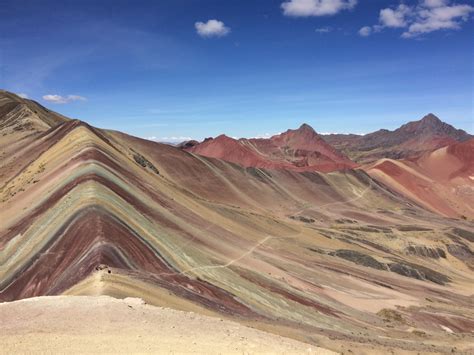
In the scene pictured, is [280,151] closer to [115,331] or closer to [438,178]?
[438,178]

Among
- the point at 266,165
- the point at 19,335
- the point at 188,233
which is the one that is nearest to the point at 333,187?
the point at 266,165

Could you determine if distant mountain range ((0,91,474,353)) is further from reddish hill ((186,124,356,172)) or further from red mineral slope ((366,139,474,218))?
A: reddish hill ((186,124,356,172))

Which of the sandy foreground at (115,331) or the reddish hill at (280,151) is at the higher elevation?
the reddish hill at (280,151)

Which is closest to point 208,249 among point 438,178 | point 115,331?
point 115,331

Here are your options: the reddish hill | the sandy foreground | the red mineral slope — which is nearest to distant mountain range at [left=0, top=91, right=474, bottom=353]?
the sandy foreground

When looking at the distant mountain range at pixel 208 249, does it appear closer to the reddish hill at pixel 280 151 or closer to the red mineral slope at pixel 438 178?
the red mineral slope at pixel 438 178

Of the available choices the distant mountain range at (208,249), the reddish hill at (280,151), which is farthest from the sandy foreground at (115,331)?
the reddish hill at (280,151)
